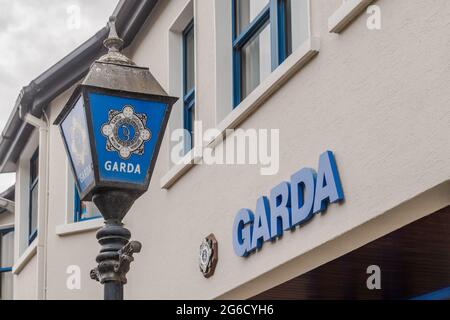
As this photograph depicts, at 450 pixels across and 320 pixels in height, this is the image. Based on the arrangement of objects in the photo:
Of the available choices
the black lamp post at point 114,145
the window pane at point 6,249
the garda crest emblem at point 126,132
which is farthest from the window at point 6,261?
the garda crest emblem at point 126,132

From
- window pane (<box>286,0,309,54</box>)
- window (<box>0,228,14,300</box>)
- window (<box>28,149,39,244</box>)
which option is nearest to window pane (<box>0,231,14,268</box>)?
window (<box>0,228,14,300</box>)

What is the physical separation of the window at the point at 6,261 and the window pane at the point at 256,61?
12.9 metres

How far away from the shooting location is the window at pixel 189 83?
40.9 ft

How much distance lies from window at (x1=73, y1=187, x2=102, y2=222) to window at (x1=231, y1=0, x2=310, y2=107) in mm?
4507

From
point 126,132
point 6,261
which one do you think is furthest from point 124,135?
point 6,261

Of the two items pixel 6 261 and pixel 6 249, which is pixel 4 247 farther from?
pixel 6 261

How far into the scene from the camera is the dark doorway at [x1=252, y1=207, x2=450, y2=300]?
777 centimetres

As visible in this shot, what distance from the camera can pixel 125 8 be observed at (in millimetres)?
13914

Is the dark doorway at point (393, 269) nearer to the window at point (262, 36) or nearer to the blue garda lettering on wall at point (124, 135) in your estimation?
the blue garda lettering on wall at point (124, 135)

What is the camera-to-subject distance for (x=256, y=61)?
10867 mm

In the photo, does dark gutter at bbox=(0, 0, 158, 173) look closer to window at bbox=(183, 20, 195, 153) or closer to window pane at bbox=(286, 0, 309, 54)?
window at bbox=(183, 20, 195, 153)

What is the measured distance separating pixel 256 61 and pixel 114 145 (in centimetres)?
397

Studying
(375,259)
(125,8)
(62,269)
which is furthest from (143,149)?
(62,269)

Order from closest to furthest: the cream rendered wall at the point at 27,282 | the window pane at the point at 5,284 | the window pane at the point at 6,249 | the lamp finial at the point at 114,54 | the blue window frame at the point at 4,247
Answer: the lamp finial at the point at 114,54, the cream rendered wall at the point at 27,282, the window pane at the point at 5,284, the blue window frame at the point at 4,247, the window pane at the point at 6,249
